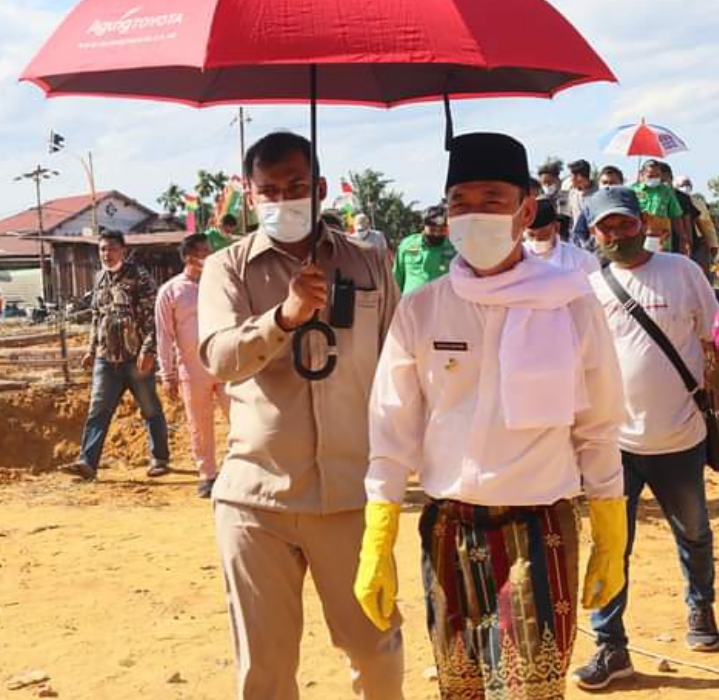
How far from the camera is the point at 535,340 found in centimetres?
297

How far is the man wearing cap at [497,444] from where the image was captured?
293 centimetres

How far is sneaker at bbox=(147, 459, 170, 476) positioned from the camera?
10.8 meters

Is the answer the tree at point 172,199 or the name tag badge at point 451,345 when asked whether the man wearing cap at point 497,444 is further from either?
the tree at point 172,199

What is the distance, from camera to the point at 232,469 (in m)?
3.66

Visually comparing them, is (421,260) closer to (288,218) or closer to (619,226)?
(619,226)

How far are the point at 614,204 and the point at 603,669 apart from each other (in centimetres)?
206

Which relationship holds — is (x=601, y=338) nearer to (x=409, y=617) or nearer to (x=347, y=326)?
(x=347, y=326)

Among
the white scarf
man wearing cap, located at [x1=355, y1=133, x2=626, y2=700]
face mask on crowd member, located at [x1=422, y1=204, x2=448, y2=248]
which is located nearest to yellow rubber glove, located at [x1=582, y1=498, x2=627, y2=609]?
man wearing cap, located at [x1=355, y1=133, x2=626, y2=700]

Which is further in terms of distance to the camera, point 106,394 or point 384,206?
point 384,206

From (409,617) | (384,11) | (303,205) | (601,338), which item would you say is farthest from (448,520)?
(409,617)

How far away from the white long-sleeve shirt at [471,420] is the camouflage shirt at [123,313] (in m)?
7.08

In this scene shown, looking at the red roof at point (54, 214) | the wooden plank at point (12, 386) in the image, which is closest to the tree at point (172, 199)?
the red roof at point (54, 214)

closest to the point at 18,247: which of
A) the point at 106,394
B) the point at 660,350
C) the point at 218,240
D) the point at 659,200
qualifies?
the point at 218,240

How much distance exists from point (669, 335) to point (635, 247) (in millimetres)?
414
